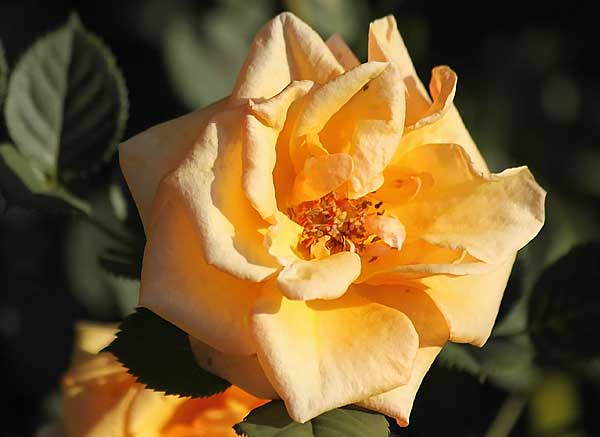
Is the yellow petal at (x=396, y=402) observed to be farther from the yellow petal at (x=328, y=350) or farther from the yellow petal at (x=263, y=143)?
the yellow petal at (x=263, y=143)

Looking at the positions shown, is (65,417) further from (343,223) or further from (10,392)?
(10,392)

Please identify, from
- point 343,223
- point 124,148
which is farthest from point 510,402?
point 124,148

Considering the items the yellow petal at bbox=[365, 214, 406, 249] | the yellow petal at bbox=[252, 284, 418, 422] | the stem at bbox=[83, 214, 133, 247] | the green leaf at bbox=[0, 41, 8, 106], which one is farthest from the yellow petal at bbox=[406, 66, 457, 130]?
the green leaf at bbox=[0, 41, 8, 106]

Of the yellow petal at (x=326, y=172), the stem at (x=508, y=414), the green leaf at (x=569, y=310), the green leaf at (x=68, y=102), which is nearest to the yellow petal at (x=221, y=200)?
the yellow petal at (x=326, y=172)

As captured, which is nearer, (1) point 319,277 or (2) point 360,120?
(1) point 319,277

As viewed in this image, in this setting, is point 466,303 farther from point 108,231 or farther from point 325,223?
point 108,231

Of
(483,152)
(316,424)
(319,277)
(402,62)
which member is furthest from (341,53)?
(483,152)
